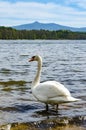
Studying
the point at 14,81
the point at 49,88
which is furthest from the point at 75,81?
the point at 49,88

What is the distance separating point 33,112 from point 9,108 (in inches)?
41.1

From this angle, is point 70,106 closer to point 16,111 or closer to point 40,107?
point 40,107

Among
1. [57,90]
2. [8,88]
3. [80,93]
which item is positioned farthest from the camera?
[8,88]

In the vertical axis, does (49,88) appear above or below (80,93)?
above

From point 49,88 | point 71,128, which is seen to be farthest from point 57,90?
point 71,128

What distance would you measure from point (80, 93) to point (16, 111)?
16.7 feet

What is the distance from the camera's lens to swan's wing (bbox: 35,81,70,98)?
14003 millimetres

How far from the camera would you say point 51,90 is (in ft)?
46.3

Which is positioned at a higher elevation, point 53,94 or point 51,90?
point 51,90

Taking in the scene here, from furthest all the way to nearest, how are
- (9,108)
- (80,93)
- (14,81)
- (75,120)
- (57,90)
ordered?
(14,81) → (80,93) → (9,108) → (57,90) → (75,120)

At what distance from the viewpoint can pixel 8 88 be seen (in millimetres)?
20344

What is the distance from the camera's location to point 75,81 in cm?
2408

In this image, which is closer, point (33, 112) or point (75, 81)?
point (33, 112)

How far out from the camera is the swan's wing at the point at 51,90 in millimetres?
14003
